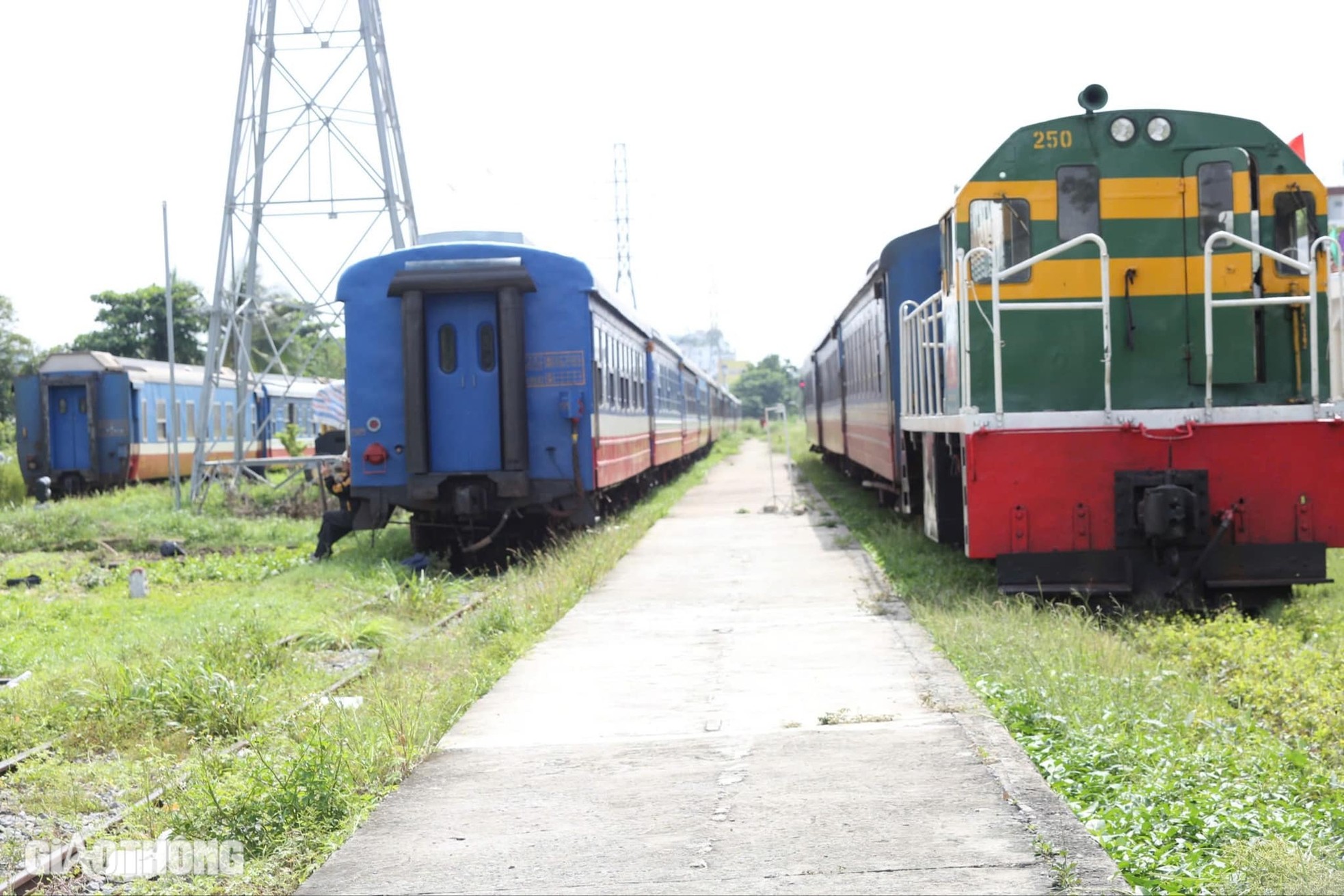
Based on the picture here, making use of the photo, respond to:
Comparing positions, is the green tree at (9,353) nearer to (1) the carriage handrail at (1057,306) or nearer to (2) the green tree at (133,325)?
(2) the green tree at (133,325)

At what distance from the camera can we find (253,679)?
330 inches

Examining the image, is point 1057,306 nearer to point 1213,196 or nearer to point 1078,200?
point 1078,200

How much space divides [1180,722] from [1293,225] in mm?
5121

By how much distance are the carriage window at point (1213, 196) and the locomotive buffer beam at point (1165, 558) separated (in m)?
2.00

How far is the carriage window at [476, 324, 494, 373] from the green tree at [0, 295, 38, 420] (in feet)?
157

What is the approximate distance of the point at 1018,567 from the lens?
952cm

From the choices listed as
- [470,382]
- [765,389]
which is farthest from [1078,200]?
[765,389]

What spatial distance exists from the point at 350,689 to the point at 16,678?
2.39 meters

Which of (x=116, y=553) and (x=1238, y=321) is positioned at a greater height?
(x=1238, y=321)

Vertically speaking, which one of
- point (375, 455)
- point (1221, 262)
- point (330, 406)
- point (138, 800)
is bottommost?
point (138, 800)

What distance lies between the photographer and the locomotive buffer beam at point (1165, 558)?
9188mm

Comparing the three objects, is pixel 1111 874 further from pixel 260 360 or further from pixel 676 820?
pixel 260 360

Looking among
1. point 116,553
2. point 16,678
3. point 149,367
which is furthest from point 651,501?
point 16,678

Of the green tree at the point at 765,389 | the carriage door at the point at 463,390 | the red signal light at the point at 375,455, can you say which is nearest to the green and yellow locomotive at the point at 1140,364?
the carriage door at the point at 463,390
